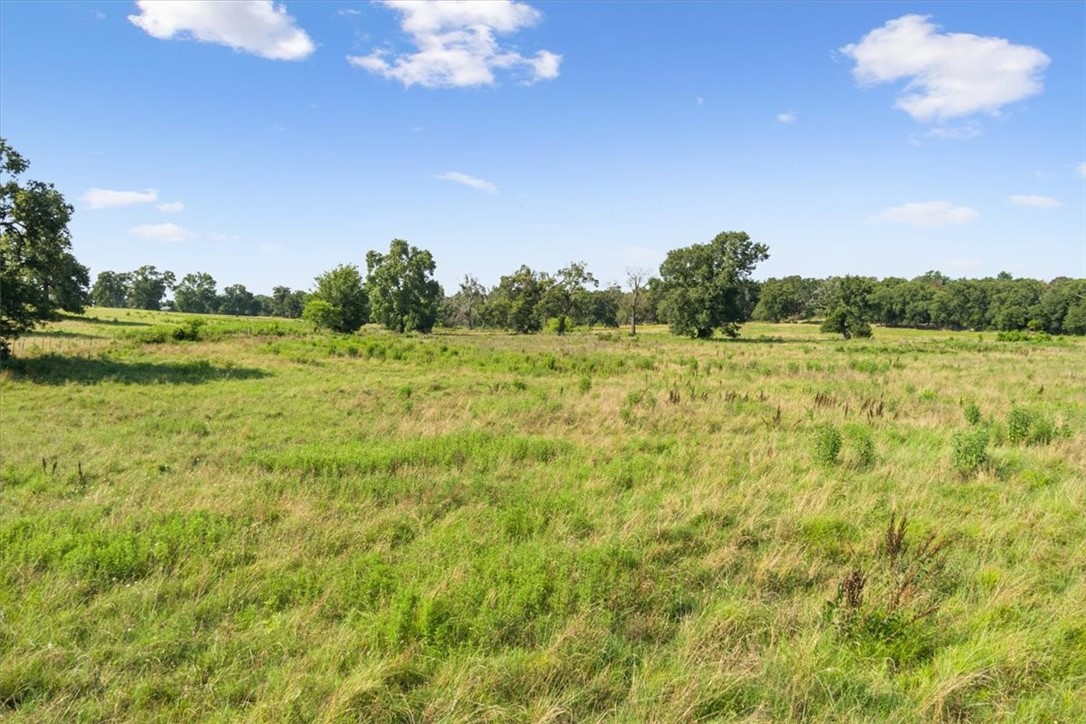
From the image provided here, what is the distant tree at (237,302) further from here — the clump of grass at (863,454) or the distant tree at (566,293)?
the clump of grass at (863,454)

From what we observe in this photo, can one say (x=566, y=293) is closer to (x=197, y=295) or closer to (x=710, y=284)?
(x=710, y=284)

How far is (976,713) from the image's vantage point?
354cm

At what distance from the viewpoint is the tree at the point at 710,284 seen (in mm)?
59938

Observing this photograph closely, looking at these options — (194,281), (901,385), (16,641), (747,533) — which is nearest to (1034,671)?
(747,533)

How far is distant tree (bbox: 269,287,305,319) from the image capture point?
13788cm

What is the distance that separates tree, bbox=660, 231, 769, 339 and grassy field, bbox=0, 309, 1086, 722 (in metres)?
49.4

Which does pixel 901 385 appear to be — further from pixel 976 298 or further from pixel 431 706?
pixel 976 298

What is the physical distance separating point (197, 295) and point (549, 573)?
14951 centimetres

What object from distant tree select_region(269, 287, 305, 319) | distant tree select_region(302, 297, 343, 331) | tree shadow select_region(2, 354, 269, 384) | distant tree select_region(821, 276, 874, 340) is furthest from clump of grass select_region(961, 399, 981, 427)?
distant tree select_region(269, 287, 305, 319)

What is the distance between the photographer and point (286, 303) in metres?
138

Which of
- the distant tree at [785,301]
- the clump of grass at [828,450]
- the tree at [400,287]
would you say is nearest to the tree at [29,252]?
the clump of grass at [828,450]

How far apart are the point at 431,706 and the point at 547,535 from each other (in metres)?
2.71

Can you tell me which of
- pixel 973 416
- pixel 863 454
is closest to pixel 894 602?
pixel 863 454

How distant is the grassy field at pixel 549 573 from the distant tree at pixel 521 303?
221 feet
